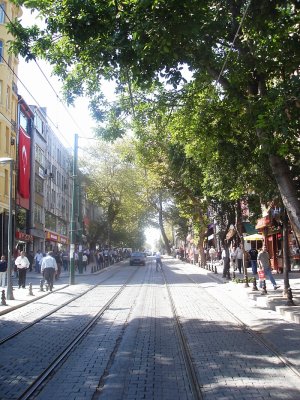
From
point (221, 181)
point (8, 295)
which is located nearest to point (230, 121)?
point (221, 181)

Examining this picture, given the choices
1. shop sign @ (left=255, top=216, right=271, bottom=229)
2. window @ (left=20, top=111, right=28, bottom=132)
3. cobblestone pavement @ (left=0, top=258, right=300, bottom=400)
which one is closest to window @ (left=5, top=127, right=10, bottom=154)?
window @ (left=20, top=111, right=28, bottom=132)

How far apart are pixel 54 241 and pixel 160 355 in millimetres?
51803

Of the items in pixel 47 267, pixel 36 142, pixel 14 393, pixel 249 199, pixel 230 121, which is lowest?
pixel 14 393

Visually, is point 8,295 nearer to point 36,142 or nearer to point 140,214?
point 36,142

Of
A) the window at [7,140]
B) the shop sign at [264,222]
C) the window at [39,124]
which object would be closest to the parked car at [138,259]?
the window at [39,124]

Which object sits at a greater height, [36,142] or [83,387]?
[36,142]

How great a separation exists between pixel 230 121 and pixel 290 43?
3.74m

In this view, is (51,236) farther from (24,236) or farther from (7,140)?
(7,140)

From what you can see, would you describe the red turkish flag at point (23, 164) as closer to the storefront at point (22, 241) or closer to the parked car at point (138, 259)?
the storefront at point (22, 241)

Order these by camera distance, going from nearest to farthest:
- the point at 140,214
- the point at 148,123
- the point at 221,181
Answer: the point at 148,123
the point at 221,181
the point at 140,214

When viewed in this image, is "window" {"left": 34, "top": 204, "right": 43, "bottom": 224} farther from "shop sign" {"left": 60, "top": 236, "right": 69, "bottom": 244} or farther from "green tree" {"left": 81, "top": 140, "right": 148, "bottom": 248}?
"shop sign" {"left": 60, "top": 236, "right": 69, "bottom": 244}

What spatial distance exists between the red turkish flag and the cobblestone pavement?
2684cm

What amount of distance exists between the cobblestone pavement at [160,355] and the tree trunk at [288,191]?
246cm

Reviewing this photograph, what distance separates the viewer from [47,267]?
21.2 meters
